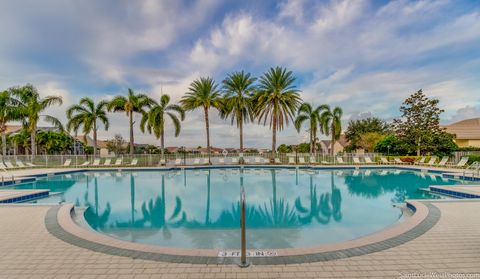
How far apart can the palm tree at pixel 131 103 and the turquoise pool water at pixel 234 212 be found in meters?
12.7

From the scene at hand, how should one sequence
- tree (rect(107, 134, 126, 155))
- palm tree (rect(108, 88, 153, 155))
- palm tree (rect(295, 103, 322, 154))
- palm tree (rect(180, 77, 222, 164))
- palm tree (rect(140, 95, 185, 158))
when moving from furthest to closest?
tree (rect(107, 134, 126, 155)), palm tree (rect(295, 103, 322, 154)), palm tree (rect(108, 88, 153, 155)), palm tree (rect(180, 77, 222, 164)), palm tree (rect(140, 95, 185, 158))

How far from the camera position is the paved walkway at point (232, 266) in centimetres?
307

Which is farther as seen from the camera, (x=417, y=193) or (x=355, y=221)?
(x=417, y=193)

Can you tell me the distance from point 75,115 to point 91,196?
16.7 m

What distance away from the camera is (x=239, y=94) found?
23094mm

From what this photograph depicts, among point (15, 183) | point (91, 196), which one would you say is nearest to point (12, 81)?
point (15, 183)

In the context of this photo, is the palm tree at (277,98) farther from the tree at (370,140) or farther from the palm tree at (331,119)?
the tree at (370,140)

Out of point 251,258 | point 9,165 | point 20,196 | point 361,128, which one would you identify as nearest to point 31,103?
point 9,165

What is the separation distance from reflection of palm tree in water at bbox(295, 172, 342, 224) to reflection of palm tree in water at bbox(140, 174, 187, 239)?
3.16 metres

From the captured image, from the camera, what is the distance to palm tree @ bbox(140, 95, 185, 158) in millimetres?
22784

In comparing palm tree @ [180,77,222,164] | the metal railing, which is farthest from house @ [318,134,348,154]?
palm tree @ [180,77,222,164]

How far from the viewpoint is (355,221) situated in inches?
258

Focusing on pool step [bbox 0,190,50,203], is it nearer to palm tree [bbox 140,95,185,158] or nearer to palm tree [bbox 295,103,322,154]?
palm tree [bbox 140,95,185,158]

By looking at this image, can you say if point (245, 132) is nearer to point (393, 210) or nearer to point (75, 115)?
point (75, 115)
